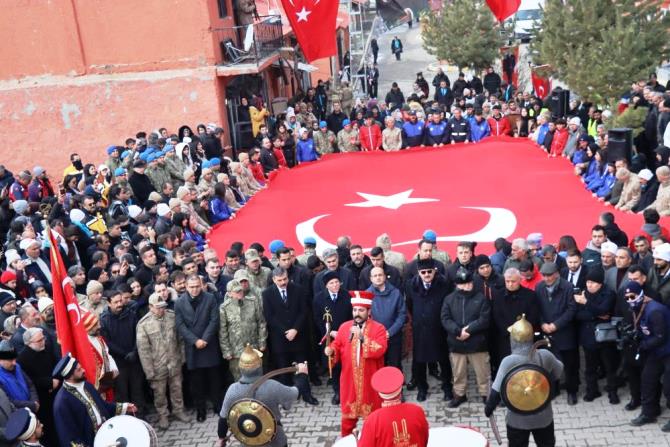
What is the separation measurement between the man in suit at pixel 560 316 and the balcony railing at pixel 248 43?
1118 cm

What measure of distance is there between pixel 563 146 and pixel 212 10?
8.39 m

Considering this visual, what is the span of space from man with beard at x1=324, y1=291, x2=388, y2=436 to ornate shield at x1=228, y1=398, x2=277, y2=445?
1.43 m

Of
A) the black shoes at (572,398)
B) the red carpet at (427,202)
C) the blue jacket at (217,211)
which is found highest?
the blue jacket at (217,211)

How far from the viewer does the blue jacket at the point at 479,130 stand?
18.0m

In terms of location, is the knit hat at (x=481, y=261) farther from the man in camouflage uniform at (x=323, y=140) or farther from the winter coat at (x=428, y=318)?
the man in camouflage uniform at (x=323, y=140)

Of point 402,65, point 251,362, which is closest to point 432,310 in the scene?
point 251,362

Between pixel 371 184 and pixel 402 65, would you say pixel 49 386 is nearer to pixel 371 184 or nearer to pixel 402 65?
pixel 371 184

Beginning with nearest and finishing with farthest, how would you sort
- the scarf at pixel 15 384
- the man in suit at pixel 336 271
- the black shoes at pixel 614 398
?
the scarf at pixel 15 384, the black shoes at pixel 614 398, the man in suit at pixel 336 271

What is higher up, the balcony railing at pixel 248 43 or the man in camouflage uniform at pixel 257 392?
the balcony railing at pixel 248 43

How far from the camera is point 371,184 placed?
15039 millimetres

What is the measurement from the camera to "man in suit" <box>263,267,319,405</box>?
8.40 meters

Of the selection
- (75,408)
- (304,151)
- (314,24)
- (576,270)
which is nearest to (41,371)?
(75,408)

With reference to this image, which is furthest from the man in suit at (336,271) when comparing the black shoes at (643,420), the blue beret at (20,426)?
the blue beret at (20,426)

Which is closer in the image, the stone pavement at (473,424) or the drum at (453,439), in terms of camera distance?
the drum at (453,439)
